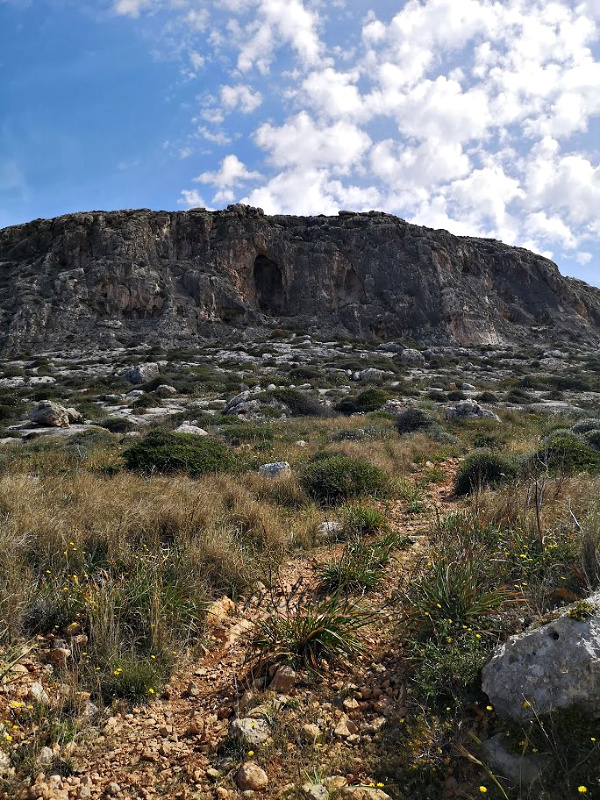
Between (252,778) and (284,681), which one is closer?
(252,778)

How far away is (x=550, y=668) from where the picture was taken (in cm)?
241

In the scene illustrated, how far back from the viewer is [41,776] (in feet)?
7.79

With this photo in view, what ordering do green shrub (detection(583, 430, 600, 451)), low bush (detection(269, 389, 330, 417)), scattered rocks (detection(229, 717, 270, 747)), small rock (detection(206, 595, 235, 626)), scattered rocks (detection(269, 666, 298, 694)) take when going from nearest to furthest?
scattered rocks (detection(229, 717, 270, 747))
scattered rocks (detection(269, 666, 298, 694))
small rock (detection(206, 595, 235, 626))
green shrub (detection(583, 430, 600, 451))
low bush (detection(269, 389, 330, 417))

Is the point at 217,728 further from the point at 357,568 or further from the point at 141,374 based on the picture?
the point at 141,374

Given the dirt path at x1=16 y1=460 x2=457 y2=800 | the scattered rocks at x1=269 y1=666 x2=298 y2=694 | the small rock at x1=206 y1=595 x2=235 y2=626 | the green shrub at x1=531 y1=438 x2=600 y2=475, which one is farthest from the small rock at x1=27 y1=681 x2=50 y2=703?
the green shrub at x1=531 y1=438 x2=600 y2=475

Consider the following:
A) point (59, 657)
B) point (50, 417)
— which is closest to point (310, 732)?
point (59, 657)

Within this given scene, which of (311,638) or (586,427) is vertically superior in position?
(586,427)

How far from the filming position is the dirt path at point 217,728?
2402mm

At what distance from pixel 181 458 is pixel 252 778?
20.4 feet

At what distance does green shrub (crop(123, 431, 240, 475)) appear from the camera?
8.05 m

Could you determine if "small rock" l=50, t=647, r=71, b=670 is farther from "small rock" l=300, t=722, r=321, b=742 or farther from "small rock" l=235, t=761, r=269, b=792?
"small rock" l=300, t=722, r=321, b=742

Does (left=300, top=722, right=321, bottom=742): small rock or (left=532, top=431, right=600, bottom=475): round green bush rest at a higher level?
(left=532, top=431, right=600, bottom=475): round green bush

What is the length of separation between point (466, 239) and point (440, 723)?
66402 mm

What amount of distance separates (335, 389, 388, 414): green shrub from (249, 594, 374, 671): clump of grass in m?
14.1
